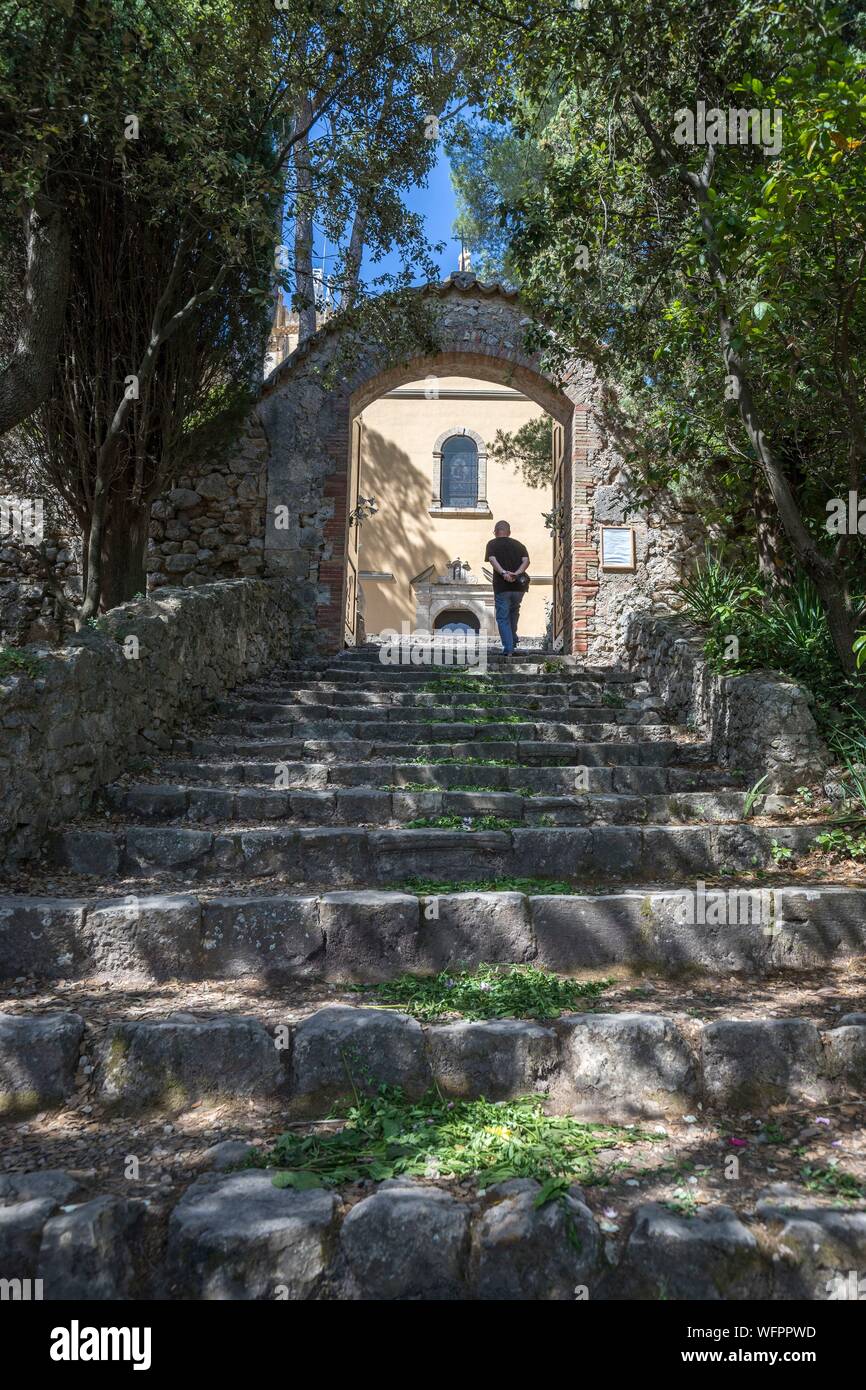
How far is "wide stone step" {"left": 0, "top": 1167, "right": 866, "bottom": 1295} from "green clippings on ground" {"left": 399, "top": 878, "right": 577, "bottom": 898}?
1422 millimetres

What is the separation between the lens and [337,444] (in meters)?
9.23

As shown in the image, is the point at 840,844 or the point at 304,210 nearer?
the point at 840,844

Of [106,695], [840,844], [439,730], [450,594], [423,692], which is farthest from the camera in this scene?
[450,594]

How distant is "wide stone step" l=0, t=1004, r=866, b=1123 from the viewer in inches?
104

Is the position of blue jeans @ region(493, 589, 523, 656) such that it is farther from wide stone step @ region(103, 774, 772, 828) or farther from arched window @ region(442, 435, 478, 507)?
arched window @ region(442, 435, 478, 507)

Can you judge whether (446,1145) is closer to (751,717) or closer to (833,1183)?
(833,1183)

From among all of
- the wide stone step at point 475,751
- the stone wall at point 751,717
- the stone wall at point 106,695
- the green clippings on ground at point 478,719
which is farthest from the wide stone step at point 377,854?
the green clippings on ground at point 478,719

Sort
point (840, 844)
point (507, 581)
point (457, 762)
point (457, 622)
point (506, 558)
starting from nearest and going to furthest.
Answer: point (840, 844) → point (457, 762) → point (507, 581) → point (506, 558) → point (457, 622)

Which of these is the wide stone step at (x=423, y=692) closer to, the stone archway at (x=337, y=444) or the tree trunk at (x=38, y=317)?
the stone archway at (x=337, y=444)

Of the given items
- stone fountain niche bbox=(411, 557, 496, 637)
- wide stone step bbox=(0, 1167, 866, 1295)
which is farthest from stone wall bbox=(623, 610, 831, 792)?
stone fountain niche bbox=(411, 557, 496, 637)

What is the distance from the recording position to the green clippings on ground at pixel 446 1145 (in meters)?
2.28

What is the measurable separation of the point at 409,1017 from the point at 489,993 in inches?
14.7

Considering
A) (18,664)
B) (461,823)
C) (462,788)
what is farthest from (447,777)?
(18,664)
